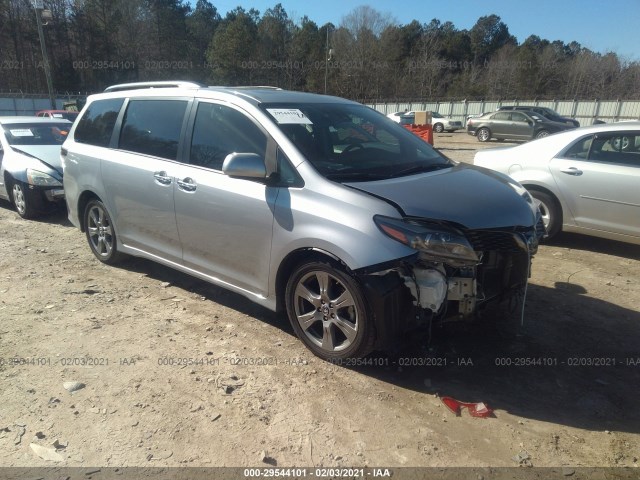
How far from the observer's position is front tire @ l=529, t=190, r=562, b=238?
5973mm

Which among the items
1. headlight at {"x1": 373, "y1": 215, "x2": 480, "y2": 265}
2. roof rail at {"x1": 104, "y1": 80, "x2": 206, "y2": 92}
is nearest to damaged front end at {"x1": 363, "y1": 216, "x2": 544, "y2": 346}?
headlight at {"x1": 373, "y1": 215, "x2": 480, "y2": 265}

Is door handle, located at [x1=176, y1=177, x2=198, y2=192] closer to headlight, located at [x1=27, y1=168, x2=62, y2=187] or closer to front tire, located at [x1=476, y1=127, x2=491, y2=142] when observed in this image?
headlight, located at [x1=27, y1=168, x2=62, y2=187]

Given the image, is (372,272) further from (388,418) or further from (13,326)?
(13,326)

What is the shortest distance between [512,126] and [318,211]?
78.4 ft

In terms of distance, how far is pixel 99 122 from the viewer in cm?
516

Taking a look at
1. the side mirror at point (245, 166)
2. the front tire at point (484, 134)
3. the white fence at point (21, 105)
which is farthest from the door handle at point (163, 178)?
the white fence at point (21, 105)

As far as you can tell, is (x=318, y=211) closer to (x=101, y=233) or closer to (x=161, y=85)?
(x=161, y=85)

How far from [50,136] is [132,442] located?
7874mm

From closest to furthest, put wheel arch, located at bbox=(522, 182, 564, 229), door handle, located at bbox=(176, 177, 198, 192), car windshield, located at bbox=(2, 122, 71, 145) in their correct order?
door handle, located at bbox=(176, 177, 198, 192) → wheel arch, located at bbox=(522, 182, 564, 229) → car windshield, located at bbox=(2, 122, 71, 145)

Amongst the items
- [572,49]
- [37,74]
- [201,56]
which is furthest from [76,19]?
[572,49]

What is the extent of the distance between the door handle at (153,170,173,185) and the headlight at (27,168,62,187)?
4.37 meters

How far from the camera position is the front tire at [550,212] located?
5973 millimetres

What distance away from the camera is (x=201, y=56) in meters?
69.4

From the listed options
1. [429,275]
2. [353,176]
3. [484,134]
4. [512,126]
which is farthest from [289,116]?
[484,134]
